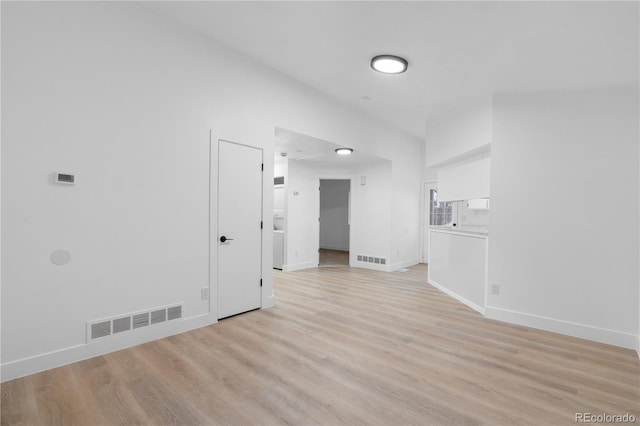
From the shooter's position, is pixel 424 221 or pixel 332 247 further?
pixel 332 247

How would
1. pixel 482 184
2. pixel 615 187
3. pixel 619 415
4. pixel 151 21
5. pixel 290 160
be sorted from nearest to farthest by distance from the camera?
pixel 619 415, pixel 151 21, pixel 615 187, pixel 482 184, pixel 290 160

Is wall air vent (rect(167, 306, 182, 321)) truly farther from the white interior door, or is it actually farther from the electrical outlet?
the electrical outlet

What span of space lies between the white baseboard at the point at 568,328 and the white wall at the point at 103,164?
11.4 ft

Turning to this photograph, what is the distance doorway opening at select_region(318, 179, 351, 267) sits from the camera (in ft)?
36.1

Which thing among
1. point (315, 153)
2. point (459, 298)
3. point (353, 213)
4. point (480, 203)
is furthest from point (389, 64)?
point (353, 213)

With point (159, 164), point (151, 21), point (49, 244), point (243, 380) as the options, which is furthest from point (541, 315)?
point (151, 21)

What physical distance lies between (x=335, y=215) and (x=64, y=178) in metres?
9.13

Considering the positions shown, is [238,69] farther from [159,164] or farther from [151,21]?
[159,164]

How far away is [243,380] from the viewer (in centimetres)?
236

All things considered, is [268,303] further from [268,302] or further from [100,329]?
[100,329]

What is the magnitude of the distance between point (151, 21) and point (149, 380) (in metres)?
3.16

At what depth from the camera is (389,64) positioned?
364 cm

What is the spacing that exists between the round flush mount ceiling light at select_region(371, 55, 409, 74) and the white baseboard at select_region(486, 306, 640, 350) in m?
3.16

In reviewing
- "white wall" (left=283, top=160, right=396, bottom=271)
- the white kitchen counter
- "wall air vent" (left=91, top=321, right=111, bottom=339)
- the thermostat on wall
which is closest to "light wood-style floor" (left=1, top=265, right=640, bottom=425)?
"wall air vent" (left=91, top=321, right=111, bottom=339)
